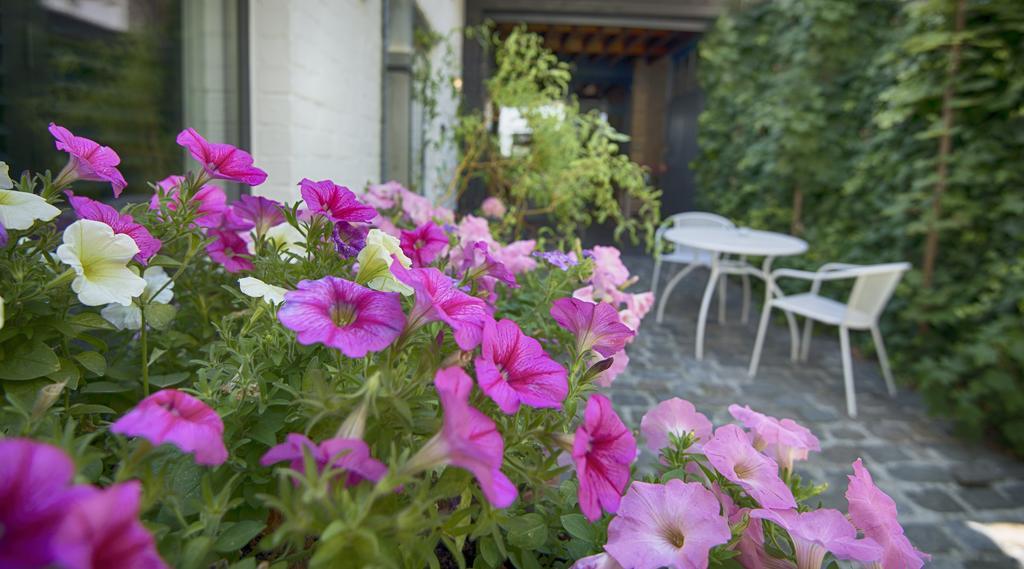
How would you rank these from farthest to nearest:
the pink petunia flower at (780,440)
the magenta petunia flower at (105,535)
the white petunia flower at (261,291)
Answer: the pink petunia flower at (780,440), the white petunia flower at (261,291), the magenta petunia flower at (105,535)

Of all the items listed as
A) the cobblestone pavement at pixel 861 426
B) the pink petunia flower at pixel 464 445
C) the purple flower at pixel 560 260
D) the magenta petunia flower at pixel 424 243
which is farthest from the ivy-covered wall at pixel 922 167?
the pink petunia flower at pixel 464 445

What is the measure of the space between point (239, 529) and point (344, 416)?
0.12 meters

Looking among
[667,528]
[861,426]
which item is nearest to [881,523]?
[667,528]

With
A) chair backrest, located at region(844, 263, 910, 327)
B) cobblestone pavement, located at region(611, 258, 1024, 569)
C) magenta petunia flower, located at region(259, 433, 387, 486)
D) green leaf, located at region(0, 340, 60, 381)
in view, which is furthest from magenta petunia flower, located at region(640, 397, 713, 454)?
chair backrest, located at region(844, 263, 910, 327)

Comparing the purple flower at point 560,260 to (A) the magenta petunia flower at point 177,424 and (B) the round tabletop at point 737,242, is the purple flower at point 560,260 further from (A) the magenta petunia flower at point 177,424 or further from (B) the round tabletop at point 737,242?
(B) the round tabletop at point 737,242

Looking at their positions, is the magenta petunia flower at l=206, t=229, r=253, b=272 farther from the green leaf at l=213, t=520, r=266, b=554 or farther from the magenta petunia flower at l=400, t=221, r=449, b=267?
the green leaf at l=213, t=520, r=266, b=554

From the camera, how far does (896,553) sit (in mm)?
590

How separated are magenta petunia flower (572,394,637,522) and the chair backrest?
133 inches

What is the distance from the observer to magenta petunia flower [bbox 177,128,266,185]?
733 millimetres

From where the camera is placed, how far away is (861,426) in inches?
129

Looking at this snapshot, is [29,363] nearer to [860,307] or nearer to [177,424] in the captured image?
[177,424]

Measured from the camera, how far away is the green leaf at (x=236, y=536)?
502 millimetres

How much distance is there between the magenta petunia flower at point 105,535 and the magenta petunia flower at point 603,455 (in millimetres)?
293

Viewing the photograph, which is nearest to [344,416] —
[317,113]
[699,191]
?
[317,113]
